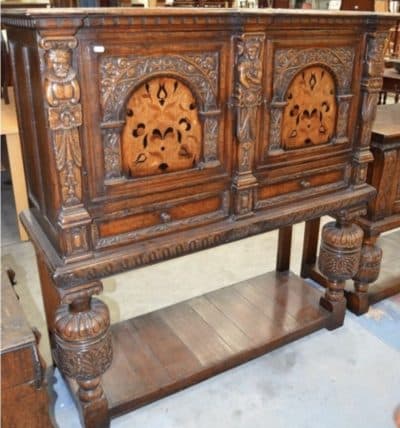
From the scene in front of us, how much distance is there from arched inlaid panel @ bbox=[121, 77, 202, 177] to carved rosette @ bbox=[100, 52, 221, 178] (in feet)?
0.06

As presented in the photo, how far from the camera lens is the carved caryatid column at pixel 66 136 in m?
1.04

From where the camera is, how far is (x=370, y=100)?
1.61 metres

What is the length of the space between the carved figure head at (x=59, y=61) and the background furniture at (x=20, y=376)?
0.54 meters

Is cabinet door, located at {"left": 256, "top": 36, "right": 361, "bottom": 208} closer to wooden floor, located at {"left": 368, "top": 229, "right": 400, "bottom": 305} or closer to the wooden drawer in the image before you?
the wooden drawer

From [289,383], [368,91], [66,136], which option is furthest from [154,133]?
[289,383]

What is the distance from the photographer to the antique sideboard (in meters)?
1.12

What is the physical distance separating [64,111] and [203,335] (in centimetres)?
113

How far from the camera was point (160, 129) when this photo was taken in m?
1.25

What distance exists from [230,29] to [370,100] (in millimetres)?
616

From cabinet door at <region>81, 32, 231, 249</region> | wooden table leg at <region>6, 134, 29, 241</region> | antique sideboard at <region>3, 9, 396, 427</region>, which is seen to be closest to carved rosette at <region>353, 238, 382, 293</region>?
antique sideboard at <region>3, 9, 396, 427</region>

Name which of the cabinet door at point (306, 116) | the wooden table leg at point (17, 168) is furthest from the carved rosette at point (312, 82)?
the wooden table leg at point (17, 168)

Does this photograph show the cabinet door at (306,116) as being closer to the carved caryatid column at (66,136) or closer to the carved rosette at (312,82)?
the carved rosette at (312,82)

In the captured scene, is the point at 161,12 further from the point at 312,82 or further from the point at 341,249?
the point at 341,249

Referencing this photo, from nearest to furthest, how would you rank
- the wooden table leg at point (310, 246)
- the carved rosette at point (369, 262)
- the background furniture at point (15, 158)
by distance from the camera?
the carved rosette at point (369, 262) < the wooden table leg at point (310, 246) < the background furniture at point (15, 158)
